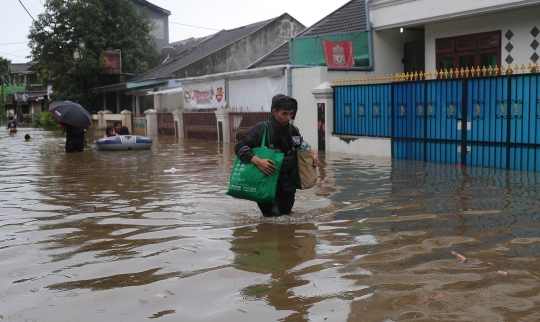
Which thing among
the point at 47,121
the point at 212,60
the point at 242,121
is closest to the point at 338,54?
the point at 242,121

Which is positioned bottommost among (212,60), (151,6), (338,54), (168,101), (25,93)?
(168,101)

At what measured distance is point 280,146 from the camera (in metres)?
6.95

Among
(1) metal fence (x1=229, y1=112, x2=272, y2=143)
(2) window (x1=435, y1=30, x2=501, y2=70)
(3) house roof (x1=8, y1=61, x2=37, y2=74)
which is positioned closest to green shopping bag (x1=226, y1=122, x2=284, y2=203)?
(2) window (x1=435, y1=30, x2=501, y2=70)

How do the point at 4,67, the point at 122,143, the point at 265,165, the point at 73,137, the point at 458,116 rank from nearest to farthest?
the point at 265,165, the point at 458,116, the point at 73,137, the point at 122,143, the point at 4,67

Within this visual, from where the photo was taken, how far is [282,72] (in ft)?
66.1

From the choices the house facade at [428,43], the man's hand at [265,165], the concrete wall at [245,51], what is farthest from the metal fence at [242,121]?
the man's hand at [265,165]

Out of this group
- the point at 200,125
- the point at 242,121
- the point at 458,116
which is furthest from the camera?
the point at 200,125

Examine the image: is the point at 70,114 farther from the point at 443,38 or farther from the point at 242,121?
the point at 443,38

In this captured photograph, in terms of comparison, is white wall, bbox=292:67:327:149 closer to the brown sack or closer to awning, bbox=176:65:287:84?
awning, bbox=176:65:287:84

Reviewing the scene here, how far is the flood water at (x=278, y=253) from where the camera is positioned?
13.9 ft

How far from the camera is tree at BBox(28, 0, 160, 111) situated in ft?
121

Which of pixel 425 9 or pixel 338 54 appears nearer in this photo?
pixel 425 9

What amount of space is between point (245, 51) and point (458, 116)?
2426 centimetres

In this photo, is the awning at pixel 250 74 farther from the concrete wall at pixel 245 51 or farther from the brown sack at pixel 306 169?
the brown sack at pixel 306 169
